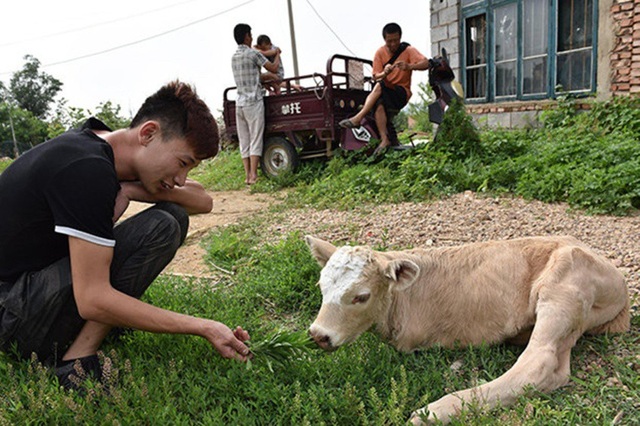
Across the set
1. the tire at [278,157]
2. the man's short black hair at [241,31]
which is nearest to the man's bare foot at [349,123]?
the tire at [278,157]

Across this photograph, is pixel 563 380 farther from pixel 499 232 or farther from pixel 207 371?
pixel 499 232

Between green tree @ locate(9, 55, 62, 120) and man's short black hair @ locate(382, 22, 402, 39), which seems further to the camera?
green tree @ locate(9, 55, 62, 120)

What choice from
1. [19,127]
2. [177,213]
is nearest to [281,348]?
[177,213]

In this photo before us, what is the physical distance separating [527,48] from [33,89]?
1879 inches

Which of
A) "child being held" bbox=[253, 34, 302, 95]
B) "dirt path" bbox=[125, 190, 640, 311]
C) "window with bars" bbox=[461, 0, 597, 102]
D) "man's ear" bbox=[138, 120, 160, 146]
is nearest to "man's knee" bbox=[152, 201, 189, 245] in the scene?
"man's ear" bbox=[138, 120, 160, 146]

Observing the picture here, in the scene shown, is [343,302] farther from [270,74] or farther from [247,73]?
[270,74]

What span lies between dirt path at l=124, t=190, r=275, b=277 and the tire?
2.77 feet

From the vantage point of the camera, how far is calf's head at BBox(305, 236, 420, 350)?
293 cm

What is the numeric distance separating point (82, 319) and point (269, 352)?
102 centimetres

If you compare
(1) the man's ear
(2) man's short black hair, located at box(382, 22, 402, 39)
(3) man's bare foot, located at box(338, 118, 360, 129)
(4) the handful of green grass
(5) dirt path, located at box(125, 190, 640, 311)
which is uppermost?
(2) man's short black hair, located at box(382, 22, 402, 39)

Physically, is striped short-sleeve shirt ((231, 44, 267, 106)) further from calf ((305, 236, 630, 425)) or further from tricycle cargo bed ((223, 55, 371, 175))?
calf ((305, 236, 630, 425))

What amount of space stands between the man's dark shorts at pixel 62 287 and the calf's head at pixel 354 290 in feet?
3.17

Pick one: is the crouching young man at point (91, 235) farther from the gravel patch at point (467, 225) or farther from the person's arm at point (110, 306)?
the gravel patch at point (467, 225)

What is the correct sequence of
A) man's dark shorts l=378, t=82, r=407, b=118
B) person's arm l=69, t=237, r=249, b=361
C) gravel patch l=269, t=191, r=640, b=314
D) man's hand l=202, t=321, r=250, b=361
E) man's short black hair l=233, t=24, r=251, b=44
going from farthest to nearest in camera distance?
man's short black hair l=233, t=24, r=251, b=44 → man's dark shorts l=378, t=82, r=407, b=118 → gravel patch l=269, t=191, r=640, b=314 → man's hand l=202, t=321, r=250, b=361 → person's arm l=69, t=237, r=249, b=361
